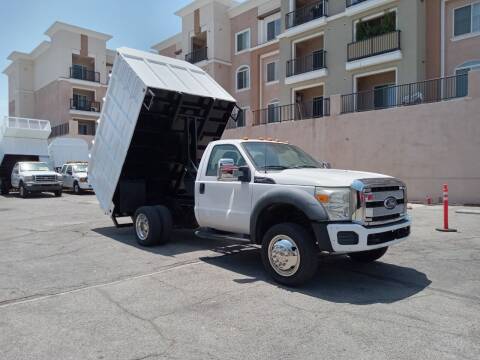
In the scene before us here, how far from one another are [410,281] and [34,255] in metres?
6.56

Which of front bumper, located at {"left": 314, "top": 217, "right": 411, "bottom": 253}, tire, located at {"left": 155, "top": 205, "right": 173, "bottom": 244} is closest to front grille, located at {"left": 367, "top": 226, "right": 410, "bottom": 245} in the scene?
front bumper, located at {"left": 314, "top": 217, "right": 411, "bottom": 253}

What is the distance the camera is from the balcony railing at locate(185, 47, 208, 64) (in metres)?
36.5

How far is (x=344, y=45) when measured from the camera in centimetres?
2539

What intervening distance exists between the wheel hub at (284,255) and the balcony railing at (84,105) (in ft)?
137

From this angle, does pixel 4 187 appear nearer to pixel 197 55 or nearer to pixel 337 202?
pixel 197 55

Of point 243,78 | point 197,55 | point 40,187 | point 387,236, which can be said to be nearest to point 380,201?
point 387,236

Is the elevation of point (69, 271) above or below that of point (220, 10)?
below

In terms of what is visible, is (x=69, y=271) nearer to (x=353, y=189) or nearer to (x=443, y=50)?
(x=353, y=189)

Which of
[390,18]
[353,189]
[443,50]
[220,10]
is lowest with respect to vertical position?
[353,189]

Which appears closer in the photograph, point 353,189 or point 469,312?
point 469,312

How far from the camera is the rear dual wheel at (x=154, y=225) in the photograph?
840cm

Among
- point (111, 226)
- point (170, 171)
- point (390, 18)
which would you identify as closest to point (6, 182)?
point (111, 226)

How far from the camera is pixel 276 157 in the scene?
7000 millimetres

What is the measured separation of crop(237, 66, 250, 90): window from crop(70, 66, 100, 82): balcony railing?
18.3 m
